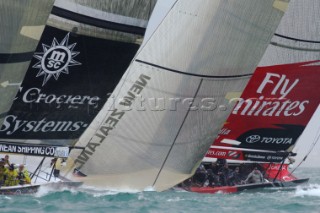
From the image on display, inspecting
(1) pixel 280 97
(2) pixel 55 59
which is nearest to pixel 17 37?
(2) pixel 55 59

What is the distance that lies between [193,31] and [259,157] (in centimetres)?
558

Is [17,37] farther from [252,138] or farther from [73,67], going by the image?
[252,138]

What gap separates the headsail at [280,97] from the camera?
20.0 m

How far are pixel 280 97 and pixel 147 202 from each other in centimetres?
658

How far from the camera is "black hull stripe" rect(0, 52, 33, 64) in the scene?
14234 millimetres

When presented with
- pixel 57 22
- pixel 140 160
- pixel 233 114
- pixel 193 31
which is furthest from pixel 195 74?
pixel 233 114

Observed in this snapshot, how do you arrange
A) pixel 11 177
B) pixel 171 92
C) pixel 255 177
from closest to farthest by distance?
pixel 171 92, pixel 11 177, pixel 255 177

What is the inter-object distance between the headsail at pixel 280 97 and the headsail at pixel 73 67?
5409 mm

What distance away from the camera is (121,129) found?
1592 centimetres

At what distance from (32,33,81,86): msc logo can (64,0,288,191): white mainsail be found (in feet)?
4.16

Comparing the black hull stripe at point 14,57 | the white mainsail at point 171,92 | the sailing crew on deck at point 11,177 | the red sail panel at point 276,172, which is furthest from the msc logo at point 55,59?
the red sail panel at point 276,172

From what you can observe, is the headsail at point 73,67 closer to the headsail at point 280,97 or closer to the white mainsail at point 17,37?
the white mainsail at point 17,37

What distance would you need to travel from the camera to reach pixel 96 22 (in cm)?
1480

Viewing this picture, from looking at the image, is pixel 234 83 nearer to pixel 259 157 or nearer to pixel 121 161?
pixel 121 161
